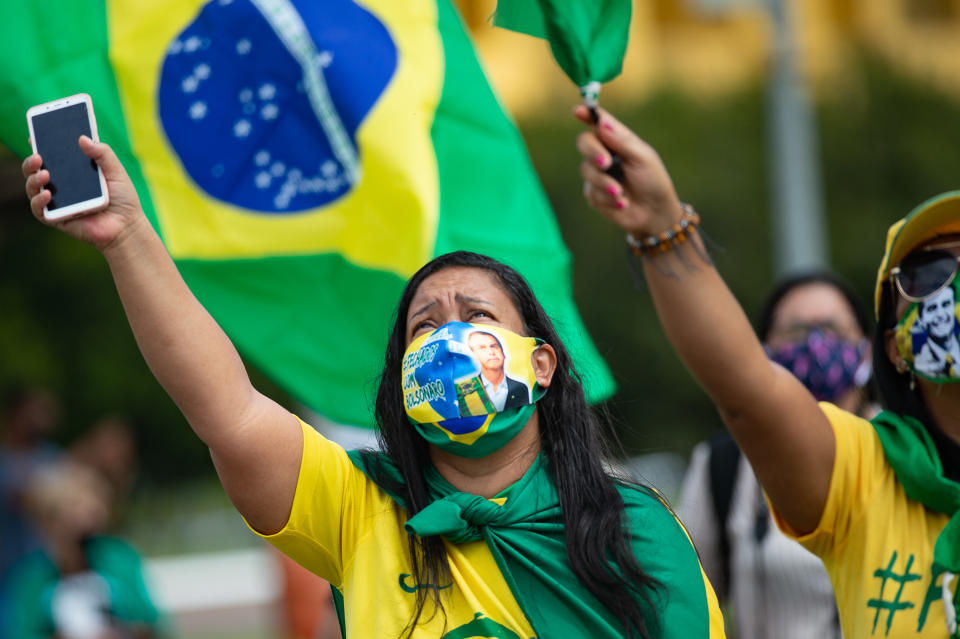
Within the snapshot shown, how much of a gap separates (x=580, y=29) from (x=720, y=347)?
69 cm

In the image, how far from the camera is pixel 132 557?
5719mm

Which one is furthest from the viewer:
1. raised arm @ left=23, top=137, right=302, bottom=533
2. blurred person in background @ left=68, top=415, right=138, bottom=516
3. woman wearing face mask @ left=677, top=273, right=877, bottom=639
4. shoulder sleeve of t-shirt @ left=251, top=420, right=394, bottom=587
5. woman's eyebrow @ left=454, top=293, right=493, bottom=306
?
blurred person in background @ left=68, top=415, right=138, bottom=516

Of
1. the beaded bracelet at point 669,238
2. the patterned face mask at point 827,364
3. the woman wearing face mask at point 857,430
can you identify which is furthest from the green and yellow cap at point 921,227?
the patterned face mask at point 827,364

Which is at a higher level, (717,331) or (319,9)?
(319,9)

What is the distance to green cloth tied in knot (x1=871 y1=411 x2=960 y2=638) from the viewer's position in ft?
8.45

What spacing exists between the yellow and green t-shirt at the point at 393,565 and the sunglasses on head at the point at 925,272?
2.47 ft

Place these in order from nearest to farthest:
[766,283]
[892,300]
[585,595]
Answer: [585,595] → [892,300] → [766,283]

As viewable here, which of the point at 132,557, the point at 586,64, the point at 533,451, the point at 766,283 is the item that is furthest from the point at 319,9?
the point at 766,283

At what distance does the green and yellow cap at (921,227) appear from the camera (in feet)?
8.96

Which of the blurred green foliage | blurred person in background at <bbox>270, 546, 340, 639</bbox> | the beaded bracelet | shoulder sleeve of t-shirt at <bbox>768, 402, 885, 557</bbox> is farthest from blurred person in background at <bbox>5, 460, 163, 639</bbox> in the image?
the blurred green foliage

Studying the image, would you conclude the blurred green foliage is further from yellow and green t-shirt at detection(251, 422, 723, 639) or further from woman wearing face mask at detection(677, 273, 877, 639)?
yellow and green t-shirt at detection(251, 422, 723, 639)

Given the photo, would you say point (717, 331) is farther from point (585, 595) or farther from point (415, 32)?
point (415, 32)

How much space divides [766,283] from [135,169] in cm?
1947

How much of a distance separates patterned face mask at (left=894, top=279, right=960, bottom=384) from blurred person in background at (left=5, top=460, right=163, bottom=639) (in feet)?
12.6
